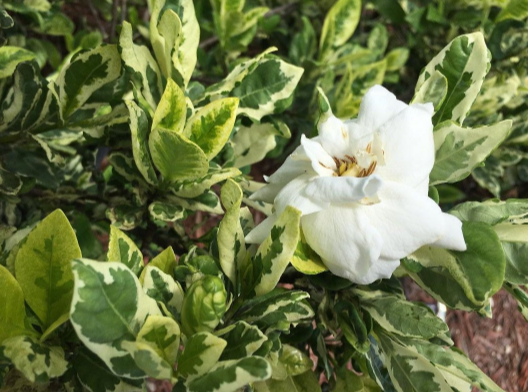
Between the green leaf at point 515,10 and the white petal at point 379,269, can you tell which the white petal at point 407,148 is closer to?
the white petal at point 379,269

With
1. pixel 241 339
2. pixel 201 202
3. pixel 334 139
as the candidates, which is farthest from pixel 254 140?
pixel 241 339

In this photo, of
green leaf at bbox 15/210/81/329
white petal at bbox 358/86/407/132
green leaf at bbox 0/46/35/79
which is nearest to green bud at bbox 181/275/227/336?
green leaf at bbox 15/210/81/329

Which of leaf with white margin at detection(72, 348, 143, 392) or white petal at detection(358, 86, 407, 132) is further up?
white petal at detection(358, 86, 407, 132)

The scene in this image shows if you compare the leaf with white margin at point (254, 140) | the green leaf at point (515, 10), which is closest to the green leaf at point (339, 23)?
the green leaf at point (515, 10)

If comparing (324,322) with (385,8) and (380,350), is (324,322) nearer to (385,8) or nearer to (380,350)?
(380,350)

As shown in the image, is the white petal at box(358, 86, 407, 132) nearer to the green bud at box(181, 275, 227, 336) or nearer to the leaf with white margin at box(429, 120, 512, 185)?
the leaf with white margin at box(429, 120, 512, 185)

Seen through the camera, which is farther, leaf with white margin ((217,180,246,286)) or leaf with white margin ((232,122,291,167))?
leaf with white margin ((232,122,291,167))

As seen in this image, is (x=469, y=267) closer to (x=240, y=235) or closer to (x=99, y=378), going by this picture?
(x=240, y=235)
